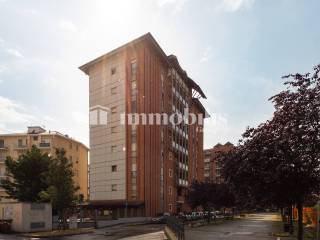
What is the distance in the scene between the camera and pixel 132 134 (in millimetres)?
70875

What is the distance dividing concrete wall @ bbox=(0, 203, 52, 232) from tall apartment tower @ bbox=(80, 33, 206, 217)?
24.6m

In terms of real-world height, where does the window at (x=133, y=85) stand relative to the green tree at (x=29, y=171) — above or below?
above

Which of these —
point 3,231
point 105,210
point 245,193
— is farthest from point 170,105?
point 245,193

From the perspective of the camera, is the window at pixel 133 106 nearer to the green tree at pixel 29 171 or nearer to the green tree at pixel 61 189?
the green tree at pixel 29 171

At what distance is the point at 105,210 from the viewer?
7062 centimetres

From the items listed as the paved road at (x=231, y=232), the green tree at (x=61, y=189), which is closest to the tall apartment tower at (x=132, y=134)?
the green tree at (x=61, y=189)

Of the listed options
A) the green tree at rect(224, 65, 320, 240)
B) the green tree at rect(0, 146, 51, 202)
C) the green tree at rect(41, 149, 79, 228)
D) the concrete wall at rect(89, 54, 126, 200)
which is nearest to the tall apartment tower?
the concrete wall at rect(89, 54, 126, 200)

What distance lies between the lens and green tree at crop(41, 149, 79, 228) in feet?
132

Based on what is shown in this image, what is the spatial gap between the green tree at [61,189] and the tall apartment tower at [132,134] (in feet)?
78.9

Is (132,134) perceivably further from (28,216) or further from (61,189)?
(28,216)

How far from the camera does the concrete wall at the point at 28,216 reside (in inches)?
1512

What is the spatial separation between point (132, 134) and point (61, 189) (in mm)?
30727

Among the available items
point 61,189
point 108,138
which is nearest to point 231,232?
point 61,189

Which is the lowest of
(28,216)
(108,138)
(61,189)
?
(28,216)
